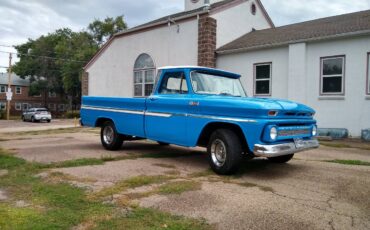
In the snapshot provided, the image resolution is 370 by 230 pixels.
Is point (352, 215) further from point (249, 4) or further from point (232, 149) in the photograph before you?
point (249, 4)

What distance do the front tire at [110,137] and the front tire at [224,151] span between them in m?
3.27

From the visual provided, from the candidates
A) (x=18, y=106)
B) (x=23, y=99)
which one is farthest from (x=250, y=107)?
(x=23, y=99)

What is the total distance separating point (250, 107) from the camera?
5.56 metres

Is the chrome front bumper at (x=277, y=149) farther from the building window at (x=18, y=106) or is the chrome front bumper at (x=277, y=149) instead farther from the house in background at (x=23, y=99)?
the building window at (x=18, y=106)

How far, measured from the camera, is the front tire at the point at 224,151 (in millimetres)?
5770

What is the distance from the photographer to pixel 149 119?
24.6ft

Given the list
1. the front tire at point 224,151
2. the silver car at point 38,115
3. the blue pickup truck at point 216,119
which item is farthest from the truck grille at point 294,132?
the silver car at point 38,115

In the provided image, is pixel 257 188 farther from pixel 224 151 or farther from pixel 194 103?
pixel 194 103

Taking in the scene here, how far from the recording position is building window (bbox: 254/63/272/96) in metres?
15.6

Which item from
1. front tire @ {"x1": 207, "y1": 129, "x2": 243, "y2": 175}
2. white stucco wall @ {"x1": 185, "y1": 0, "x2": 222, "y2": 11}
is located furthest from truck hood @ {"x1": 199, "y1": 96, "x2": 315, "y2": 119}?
white stucco wall @ {"x1": 185, "y1": 0, "x2": 222, "y2": 11}

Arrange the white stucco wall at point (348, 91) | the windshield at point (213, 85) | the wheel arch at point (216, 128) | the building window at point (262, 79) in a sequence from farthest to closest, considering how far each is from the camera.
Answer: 1. the building window at point (262, 79)
2. the white stucco wall at point (348, 91)
3. the windshield at point (213, 85)
4. the wheel arch at point (216, 128)

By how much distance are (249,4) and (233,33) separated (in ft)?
10.3

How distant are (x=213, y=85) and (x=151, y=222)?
3910mm

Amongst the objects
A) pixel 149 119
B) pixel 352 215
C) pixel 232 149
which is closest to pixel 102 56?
pixel 149 119
